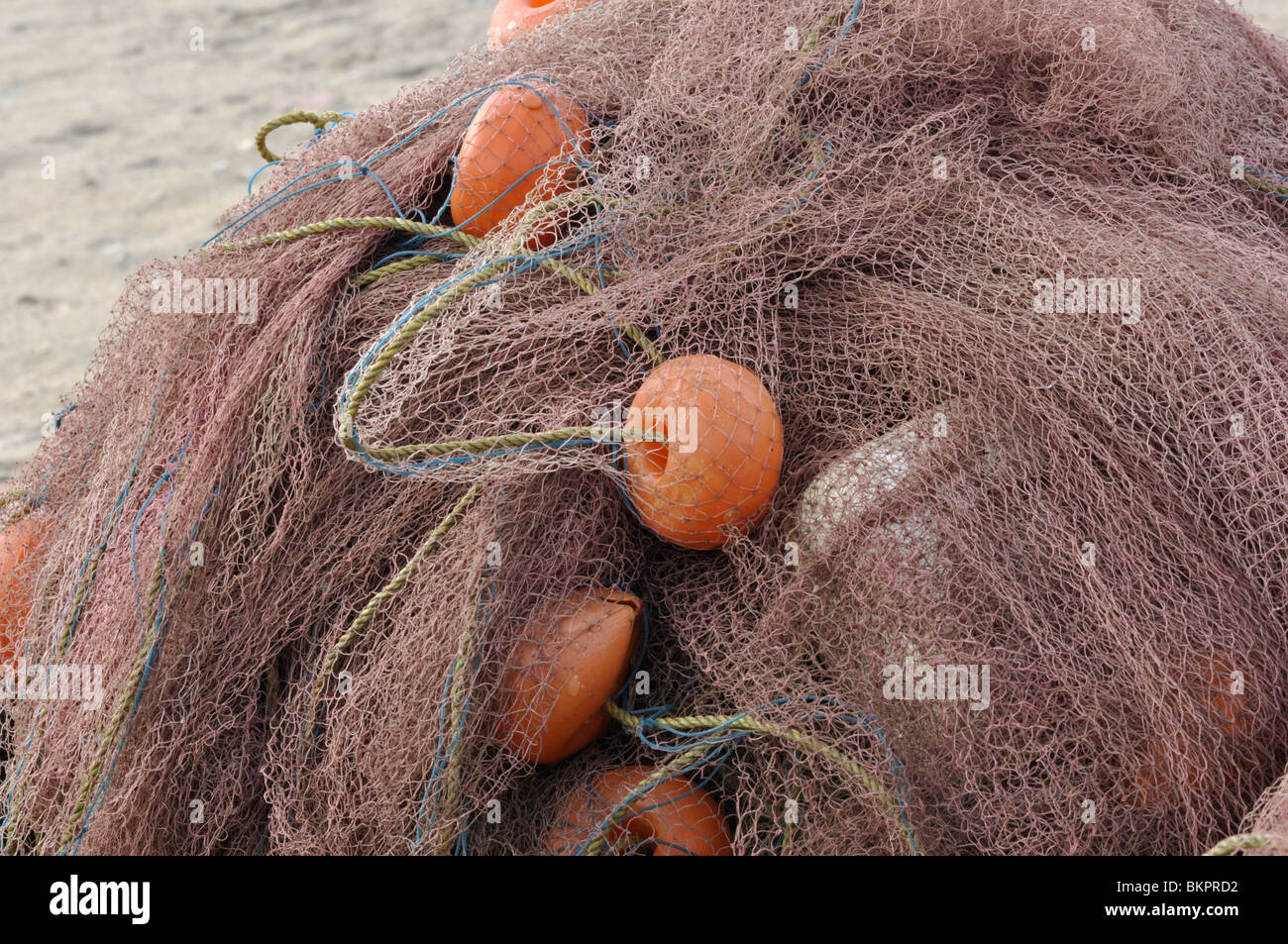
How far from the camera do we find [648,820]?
69.1 inches

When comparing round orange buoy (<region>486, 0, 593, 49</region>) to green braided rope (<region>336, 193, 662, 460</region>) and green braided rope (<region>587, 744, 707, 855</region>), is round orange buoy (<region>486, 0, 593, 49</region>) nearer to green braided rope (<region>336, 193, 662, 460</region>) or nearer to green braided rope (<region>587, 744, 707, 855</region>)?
green braided rope (<region>336, 193, 662, 460</region>)

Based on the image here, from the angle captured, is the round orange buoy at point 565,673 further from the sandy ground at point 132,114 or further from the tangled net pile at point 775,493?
the sandy ground at point 132,114

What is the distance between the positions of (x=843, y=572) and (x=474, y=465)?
2.01ft

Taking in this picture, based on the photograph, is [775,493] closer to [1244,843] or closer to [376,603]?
[376,603]

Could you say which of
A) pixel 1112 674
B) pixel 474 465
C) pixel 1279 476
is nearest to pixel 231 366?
pixel 474 465

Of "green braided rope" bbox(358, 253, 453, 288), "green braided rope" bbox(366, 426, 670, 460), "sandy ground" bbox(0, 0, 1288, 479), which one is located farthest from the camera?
"sandy ground" bbox(0, 0, 1288, 479)

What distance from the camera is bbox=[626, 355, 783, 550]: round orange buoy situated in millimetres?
1735

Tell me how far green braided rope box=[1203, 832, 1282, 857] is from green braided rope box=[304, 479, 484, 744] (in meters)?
1.19

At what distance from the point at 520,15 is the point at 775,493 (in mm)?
1539

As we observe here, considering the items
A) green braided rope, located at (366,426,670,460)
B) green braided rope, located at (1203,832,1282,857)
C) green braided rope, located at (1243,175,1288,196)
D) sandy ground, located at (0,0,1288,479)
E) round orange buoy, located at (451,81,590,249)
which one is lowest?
sandy ground, located at (0,0,1288,479)

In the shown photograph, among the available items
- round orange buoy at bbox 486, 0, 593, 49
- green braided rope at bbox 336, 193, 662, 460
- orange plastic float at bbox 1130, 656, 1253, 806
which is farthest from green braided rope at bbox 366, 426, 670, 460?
round orange buoy at bbox 486, 0, 593, 49

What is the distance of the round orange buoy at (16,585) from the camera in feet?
7.11

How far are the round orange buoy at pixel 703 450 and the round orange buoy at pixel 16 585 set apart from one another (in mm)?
1282
